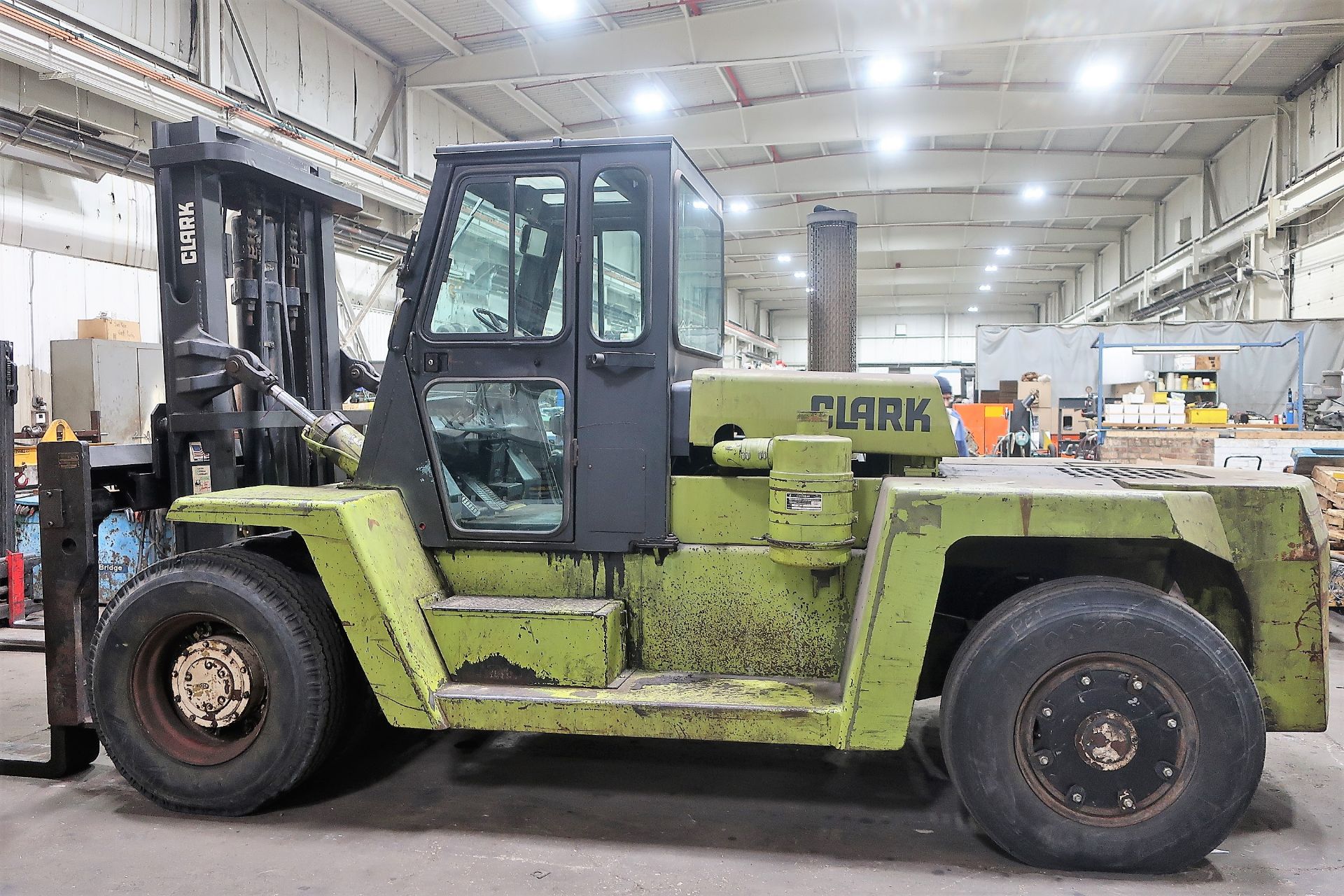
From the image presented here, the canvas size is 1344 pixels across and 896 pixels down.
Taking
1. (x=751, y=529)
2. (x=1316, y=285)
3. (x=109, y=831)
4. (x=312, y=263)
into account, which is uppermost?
(x=1316, y=285)

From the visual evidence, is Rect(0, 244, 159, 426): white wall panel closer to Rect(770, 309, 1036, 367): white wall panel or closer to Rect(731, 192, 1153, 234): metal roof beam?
Rect(731, 192, 1153, 234): metal roof beam

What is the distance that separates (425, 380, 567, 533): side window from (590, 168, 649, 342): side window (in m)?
0.34

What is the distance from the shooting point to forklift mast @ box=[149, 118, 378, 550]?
3902 mm

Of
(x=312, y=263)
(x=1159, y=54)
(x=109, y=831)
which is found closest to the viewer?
(x=109, y=831)

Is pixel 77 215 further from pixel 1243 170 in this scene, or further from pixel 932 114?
pixel 1243 170

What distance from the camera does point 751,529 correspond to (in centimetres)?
339

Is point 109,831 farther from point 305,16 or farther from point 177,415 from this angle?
point 305,16

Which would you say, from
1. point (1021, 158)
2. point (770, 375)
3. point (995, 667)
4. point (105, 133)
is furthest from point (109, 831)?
point (1021, 158)

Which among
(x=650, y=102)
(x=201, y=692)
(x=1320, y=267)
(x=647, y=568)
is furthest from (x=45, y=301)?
(x=1320, y=267)

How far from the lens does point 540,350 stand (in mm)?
3439

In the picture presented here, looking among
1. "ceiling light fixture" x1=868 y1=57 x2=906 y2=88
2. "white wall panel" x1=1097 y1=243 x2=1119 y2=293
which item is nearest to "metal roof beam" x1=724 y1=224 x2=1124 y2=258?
"white wall panel" x1=1097 y1=243 x2=1119 y2=293

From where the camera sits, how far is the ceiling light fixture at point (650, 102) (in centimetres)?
1307

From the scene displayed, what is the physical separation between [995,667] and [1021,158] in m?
15.9

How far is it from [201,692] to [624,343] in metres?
2.17
